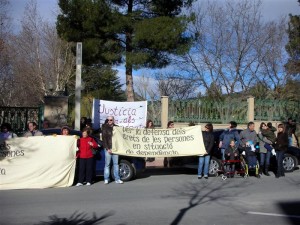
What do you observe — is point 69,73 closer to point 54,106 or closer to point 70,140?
point 54,106

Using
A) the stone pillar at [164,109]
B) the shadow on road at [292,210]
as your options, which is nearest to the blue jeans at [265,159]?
the shadow on road at [292,210]

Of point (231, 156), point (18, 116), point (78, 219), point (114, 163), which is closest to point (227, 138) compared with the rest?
point (231, 156)

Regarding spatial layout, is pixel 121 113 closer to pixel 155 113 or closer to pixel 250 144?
pixel 155 113

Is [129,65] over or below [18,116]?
over

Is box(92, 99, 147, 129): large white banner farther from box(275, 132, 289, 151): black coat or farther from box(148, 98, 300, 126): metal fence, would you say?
box(275, 132, 289, 151): black coat

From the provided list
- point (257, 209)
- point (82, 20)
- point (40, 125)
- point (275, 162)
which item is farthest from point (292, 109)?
point (257, 209)

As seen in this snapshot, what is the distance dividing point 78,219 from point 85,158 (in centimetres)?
421

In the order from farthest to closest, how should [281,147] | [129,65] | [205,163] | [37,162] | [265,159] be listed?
[129,65] < [265,159] < [281,147] < [205,163] < [37,162]

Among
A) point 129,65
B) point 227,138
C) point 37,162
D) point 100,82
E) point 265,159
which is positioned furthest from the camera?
point 100,82

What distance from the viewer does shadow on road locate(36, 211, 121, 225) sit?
8.00 meters

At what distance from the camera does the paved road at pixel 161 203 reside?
834 centimetres

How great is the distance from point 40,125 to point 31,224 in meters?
10.7

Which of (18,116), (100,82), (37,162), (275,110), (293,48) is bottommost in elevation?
(37,162)

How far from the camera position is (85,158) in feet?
40.8
